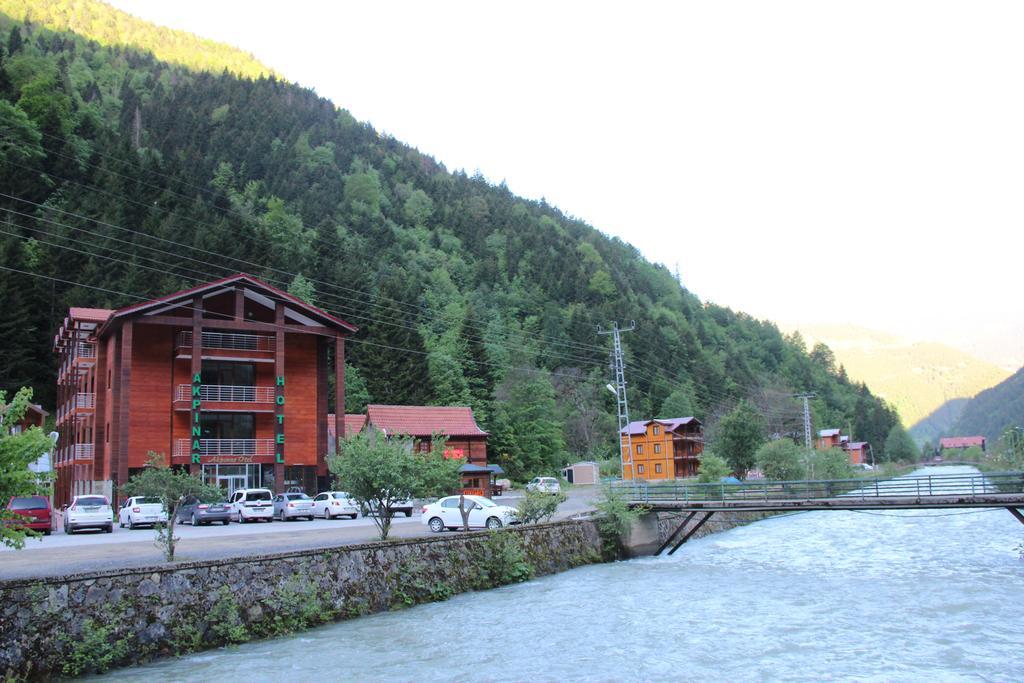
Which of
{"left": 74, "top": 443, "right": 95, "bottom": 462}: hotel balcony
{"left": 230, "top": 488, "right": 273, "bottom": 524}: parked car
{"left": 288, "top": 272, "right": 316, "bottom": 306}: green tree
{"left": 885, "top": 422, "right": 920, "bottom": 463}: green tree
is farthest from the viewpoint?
{"left": 885, "top": 422, "right": 920, "bottom": 463}: green tree

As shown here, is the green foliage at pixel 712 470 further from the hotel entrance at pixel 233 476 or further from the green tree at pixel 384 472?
the green tree at pixel 384 472

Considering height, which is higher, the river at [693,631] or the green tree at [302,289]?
the green tree at [302,289]

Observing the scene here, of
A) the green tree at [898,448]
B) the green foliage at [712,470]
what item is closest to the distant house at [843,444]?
the green tree at [898,448]

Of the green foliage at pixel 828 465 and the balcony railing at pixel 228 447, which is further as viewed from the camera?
the green foliage at pixel 828 465

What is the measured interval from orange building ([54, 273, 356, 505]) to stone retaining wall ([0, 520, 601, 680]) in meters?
28.3

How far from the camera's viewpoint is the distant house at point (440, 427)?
199 ft

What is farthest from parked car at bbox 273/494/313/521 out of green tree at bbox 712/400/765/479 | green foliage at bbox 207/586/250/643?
green tree at bbox 712/400/765/479

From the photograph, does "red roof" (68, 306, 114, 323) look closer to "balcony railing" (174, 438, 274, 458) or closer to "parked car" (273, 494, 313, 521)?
"balcony railing" (174, 438, 274, 458)

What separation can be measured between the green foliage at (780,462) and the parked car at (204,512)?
42563mm

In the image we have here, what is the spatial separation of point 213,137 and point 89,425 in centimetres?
7404

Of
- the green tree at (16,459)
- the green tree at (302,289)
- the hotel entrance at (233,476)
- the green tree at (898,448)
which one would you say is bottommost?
the green tree at (898,448)

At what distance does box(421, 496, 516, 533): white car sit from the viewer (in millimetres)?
32625

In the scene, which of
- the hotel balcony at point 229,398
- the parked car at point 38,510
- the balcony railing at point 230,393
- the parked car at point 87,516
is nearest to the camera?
the parked car at point 38,510

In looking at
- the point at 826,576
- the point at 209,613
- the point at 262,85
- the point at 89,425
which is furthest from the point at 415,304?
the point at 209,613
